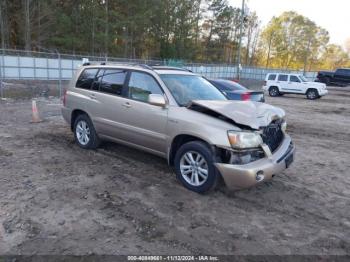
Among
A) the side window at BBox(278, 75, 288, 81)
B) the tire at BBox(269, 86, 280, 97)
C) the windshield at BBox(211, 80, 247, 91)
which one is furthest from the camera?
the tire at BBox(269, 86, 280, 97)

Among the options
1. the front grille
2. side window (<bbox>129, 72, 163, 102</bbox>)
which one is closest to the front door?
side window (<bbox>129, 72, 163, 102</bbox>)

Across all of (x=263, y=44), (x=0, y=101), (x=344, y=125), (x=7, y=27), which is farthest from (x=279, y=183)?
(x=263, y=44)

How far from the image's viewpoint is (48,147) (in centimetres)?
662

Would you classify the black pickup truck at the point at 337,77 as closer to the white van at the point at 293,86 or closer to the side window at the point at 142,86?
the white van at the point at 293,86

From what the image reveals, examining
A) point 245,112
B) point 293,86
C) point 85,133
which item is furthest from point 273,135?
point 293,86

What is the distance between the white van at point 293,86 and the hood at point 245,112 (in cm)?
1838

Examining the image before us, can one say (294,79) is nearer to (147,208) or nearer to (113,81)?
(113,81)

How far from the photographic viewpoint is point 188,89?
208 inches

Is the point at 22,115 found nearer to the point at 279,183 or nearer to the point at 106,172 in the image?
the point at 106,172

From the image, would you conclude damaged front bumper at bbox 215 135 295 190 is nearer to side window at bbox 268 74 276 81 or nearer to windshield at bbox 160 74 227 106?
windshield at bbox 160 74 227 106

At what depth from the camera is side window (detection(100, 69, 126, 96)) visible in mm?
5621

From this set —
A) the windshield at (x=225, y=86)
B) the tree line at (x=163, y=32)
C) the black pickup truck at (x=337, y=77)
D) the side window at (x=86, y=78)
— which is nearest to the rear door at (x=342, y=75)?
the black pickup truck at (x=337, y=77)

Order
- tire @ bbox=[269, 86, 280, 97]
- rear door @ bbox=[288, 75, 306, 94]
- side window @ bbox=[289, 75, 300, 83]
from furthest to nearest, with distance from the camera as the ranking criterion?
tire @ bbox=[269, 86, 280, 97], side window @ bbox=[289, 75, 300, 83], rear door @ bbox=[288, 75, 306, 94]

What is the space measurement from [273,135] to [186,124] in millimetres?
1348
